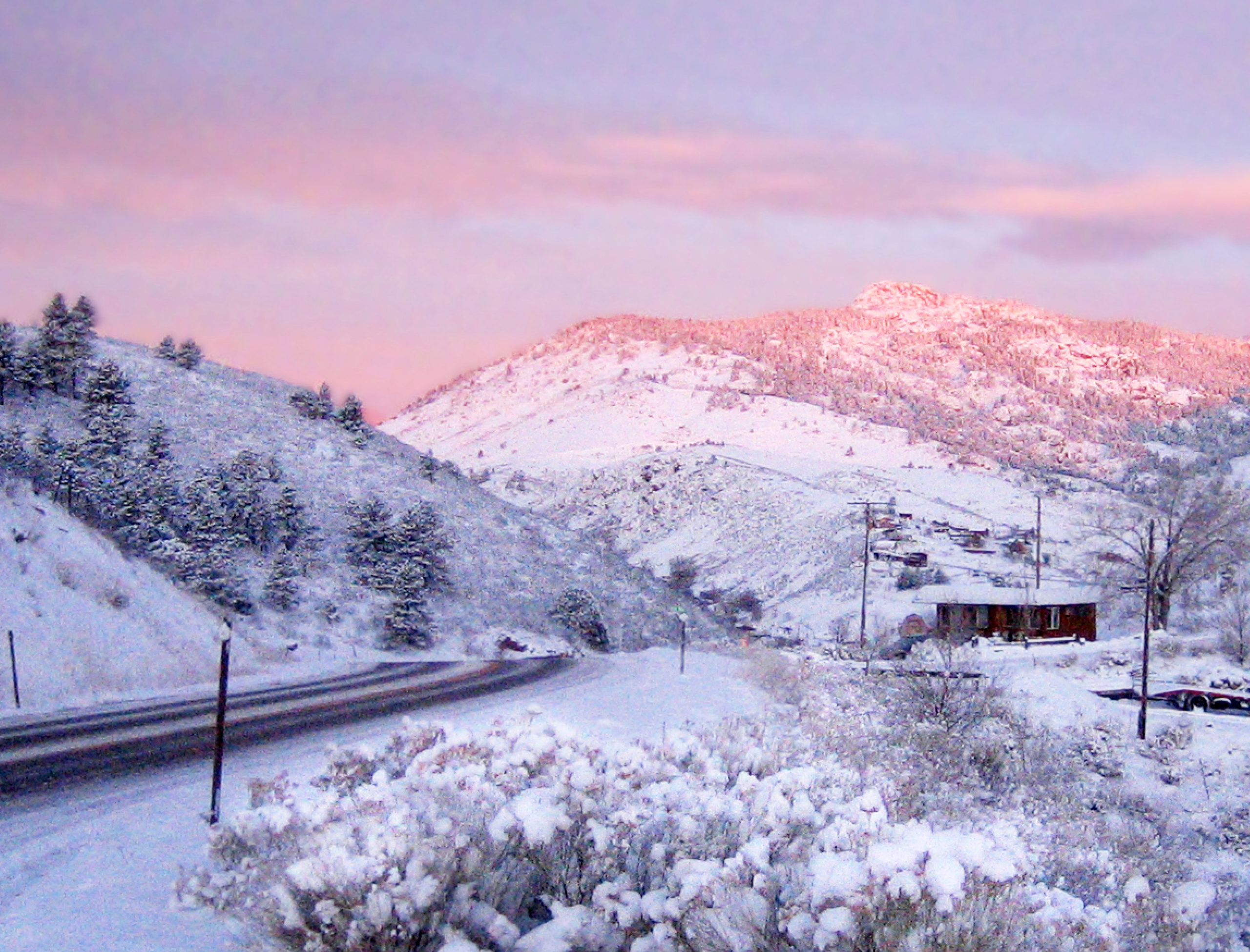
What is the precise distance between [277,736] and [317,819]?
35.1 ft

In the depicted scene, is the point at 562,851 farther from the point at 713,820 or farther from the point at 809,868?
the point at 809,868

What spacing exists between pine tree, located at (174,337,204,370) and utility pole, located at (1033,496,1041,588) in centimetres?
5074

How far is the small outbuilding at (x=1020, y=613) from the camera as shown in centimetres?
5178

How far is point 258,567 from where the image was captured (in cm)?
4338

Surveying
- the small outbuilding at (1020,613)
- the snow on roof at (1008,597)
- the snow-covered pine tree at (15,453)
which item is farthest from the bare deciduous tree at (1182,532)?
the snow-covered pine tree at (15,453)

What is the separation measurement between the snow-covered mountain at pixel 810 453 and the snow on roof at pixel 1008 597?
10.3 feet

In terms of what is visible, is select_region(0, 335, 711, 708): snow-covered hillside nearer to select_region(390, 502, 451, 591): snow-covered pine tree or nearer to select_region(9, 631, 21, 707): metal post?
select_region(9, 631, 21, 707): metal post

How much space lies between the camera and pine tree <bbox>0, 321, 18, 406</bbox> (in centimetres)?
4778

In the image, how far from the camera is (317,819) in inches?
266

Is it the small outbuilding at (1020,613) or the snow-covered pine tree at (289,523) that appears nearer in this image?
the snow-covered pine tree at (289,523)

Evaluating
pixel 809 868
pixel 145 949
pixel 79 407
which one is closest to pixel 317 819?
pixel 145 949

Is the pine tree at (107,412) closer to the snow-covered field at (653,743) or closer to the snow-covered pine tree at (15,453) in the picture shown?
the snow-covered pine tree at (15,453)

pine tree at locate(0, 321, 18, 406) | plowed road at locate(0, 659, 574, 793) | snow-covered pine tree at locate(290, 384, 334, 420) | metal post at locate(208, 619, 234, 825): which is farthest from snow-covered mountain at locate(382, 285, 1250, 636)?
metal post at locate(208, 619, 234, 825)

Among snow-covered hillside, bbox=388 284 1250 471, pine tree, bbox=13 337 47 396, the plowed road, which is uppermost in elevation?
snow-covered hillside, bbox=388 284 1250 471
